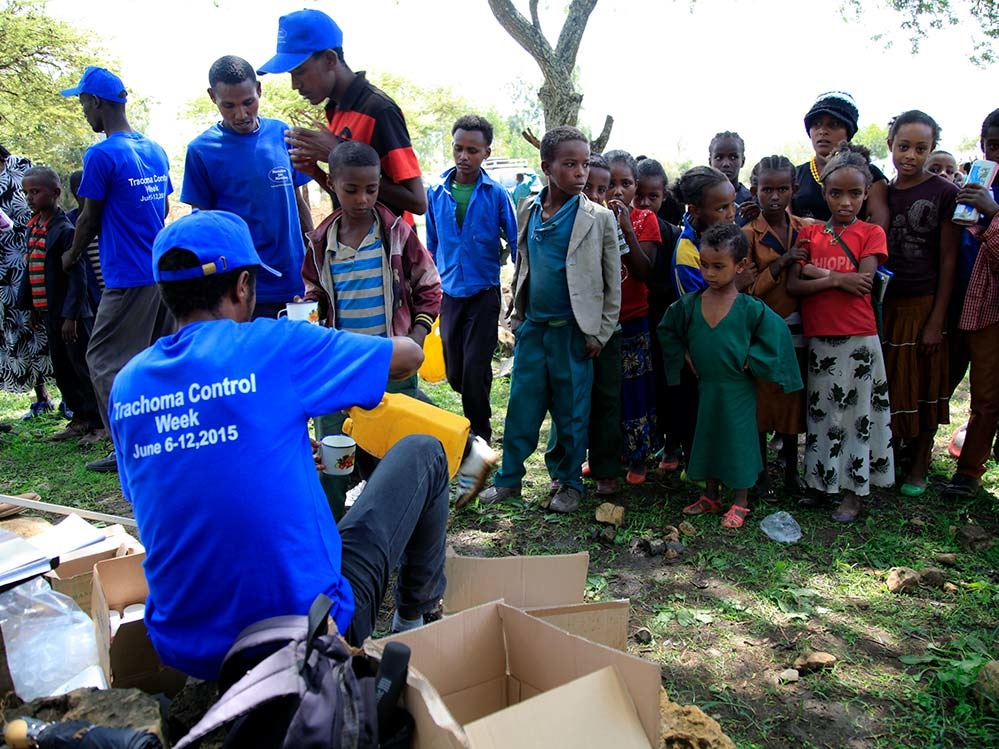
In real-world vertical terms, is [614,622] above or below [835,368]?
below

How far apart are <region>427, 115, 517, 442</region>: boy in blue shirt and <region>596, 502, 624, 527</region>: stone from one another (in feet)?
3.36

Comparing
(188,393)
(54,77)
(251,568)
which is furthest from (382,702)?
(54,77)

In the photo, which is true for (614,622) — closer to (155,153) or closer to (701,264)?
(701,264)

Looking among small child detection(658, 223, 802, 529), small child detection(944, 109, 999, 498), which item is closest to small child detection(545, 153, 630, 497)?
small child detection(658, 223, 802, 529)

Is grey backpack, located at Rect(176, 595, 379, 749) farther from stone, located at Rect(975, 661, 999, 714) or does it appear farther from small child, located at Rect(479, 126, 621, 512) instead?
small child, located at Rect(479, 126, 621, 512)

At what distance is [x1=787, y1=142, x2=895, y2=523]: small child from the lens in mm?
3799

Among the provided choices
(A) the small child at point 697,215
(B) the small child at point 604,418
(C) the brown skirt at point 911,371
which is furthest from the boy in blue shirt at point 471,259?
(C) the brown skirt at point 911,371

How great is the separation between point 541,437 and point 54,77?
16.3 meters

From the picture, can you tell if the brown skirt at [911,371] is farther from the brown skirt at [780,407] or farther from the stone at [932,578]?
the stone at [932,578]

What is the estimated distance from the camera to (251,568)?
1768mm

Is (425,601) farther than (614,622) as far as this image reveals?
Yes

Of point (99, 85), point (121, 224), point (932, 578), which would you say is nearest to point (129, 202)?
point (121, 224)

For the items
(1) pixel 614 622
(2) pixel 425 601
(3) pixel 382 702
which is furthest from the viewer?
(2) pixel 425 601

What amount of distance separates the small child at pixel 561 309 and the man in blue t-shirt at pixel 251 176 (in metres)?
1.19
